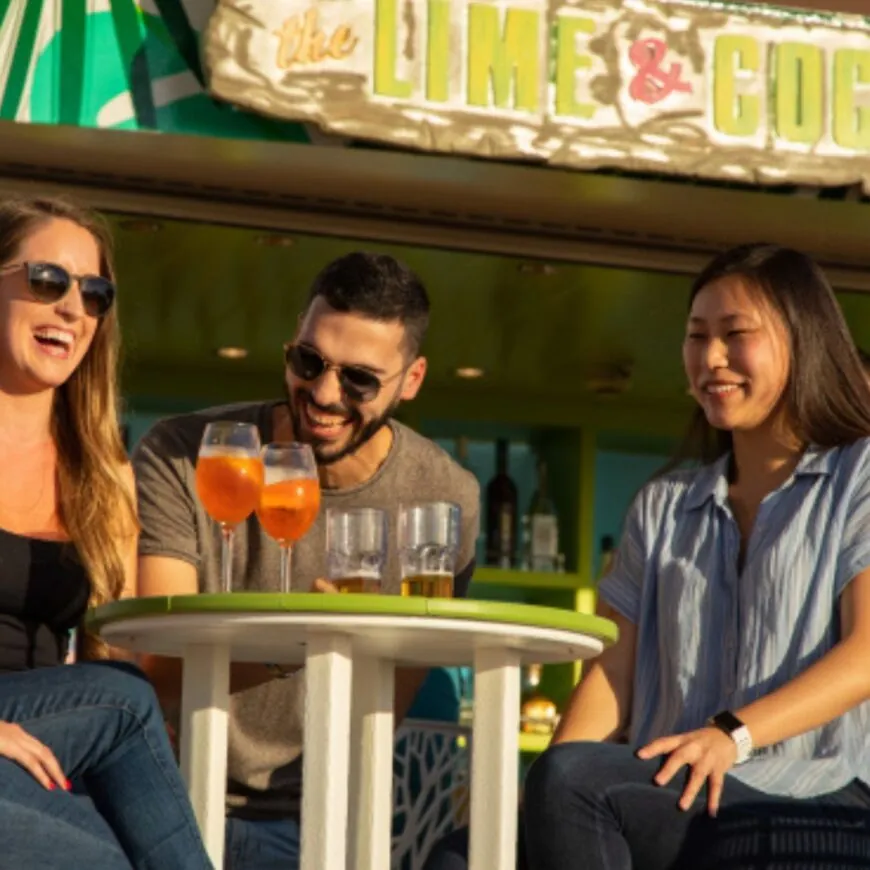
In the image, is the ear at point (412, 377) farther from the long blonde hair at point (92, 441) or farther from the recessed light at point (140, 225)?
the recessed light at point (140, 225)

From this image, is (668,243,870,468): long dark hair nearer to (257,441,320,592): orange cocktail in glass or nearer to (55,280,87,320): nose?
(257,441,320,592): orange cocktail in glass

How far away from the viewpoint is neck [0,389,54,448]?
11.7ft

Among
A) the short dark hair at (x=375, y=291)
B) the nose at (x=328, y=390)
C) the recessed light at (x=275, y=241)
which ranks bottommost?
the nose at (x=328, y=390)

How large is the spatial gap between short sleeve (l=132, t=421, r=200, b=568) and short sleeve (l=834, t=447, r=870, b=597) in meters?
1.15

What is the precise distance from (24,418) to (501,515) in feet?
12.9

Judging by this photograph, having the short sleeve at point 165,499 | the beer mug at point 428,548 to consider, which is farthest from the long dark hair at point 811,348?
the short sleeve at point 165,499

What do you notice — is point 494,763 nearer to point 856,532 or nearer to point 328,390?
point 856,532

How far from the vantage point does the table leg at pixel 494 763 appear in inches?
113

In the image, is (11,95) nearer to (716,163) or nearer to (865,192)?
(716,163)

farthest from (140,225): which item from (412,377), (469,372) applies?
(469,372)

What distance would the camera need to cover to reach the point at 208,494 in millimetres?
3162

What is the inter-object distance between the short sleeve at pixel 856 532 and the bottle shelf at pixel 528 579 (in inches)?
150

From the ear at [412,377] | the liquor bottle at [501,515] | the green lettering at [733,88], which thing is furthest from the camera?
the liquor bottle at [501,515]

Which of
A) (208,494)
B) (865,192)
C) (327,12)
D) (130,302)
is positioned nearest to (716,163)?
(865,192)
